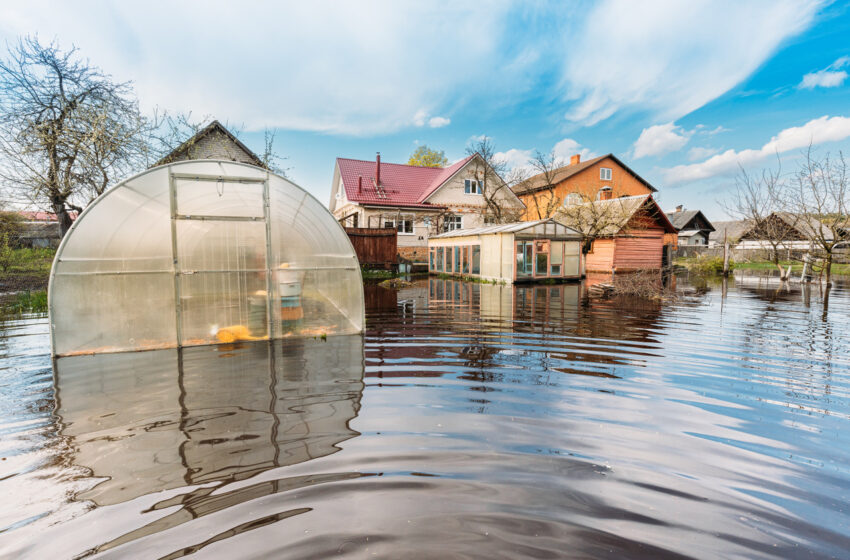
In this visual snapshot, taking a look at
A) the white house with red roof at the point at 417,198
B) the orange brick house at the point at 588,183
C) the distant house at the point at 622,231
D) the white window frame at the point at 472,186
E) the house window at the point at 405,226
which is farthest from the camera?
the orange brick house at the point at 588,183

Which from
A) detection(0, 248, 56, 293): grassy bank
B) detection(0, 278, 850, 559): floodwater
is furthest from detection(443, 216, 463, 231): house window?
detection(0, 278, 850, 559): floodwater

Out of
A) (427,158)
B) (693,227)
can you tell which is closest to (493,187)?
(427,158)

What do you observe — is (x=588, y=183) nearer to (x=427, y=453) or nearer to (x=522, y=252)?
(x=522, y=252)

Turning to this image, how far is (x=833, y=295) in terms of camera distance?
14508mm

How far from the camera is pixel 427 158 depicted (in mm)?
42812

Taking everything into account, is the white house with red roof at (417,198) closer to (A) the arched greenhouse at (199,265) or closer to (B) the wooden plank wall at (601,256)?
(B) the wooden plank wall at (601,256)

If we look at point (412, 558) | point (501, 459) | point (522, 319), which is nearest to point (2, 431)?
point (412, 558)

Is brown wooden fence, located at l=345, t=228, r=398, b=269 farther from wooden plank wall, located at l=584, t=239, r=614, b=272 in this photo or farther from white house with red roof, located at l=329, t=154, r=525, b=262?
wooden plank wall, located at l=584, t=239, r=614, b=272

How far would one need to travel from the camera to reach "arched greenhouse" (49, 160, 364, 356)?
6.02 m

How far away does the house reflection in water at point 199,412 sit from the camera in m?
3.15

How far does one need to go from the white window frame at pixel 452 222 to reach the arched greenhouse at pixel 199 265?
21.3 meters

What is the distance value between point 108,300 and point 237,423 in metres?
3.93

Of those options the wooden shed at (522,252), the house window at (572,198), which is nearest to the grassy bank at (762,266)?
the house window at (572,198)

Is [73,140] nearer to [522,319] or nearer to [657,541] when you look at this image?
[522,319]
